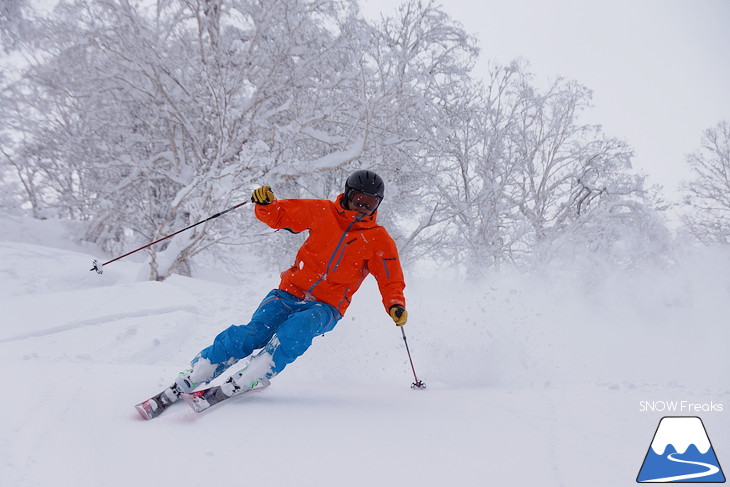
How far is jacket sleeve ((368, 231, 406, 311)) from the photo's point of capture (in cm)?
356

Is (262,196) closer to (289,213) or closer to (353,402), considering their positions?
(289,213)

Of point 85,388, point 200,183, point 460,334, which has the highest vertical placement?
point 200,183

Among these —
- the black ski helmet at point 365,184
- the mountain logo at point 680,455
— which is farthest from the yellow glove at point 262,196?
the mountain logo at point 680,455

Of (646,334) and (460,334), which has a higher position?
(460,334)

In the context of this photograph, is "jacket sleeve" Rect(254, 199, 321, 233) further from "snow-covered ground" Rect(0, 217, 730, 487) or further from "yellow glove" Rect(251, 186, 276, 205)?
"snow-covered ground" Rect(0, 217, 730, 487)

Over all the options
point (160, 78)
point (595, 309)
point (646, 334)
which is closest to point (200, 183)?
point (160, 78)

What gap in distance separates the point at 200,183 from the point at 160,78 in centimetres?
281

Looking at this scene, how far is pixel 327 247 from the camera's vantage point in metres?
3.38

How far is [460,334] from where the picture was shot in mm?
4926

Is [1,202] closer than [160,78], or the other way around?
[160,78]

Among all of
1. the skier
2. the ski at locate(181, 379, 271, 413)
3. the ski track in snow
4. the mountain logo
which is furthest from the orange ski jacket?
the ski track in snow

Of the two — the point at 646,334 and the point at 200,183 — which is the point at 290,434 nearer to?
the point at 200,183

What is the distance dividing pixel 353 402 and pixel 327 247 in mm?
1124

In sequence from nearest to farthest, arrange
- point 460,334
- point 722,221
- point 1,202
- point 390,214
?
point 460,334
point 1,202
point 390,214
point 722,221
